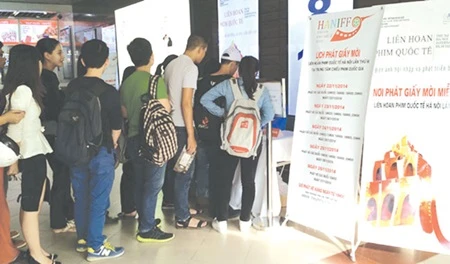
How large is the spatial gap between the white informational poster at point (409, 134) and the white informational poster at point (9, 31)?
795 cm

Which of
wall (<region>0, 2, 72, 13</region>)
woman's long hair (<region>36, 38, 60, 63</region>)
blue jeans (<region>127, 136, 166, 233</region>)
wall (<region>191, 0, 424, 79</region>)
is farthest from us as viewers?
wall (<region>0, 2, 72, 13</region>)

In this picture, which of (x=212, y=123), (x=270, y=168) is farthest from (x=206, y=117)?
(x=270, y=168)

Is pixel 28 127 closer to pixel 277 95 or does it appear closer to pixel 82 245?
pixel 82 245

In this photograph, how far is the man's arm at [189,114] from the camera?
113 inches

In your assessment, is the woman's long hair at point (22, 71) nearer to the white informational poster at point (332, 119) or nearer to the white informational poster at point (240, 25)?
the white informational poster at point (332, 119)

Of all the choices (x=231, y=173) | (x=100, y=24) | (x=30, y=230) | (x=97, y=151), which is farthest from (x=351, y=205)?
(x=100, y=24)

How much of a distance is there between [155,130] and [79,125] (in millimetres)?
449

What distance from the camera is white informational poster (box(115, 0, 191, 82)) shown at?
554cm

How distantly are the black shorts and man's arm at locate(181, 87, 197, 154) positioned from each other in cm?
93

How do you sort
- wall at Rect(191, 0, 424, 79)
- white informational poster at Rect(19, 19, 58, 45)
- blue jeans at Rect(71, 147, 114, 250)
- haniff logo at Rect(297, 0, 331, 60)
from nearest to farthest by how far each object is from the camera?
blue jeans at Rect(71, 147, 114, 250) → haniff logo at Rect(297, 0, 331, 60) → wall at Rect(191, 0, 424, 79) → white informational poster at Rect(19, 19, 58, 45)

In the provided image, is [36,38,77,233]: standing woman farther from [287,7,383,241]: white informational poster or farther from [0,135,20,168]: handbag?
[287,7,383,241]: white informational poster

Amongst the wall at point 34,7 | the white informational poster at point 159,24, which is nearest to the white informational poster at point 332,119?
the white informational poster at point 159,24

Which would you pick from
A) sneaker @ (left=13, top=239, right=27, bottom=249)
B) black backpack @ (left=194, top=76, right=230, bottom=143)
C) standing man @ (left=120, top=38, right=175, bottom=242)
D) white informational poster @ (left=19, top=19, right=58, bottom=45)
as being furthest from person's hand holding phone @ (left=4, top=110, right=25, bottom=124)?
white informational poster @ (left=19, top=19, right=58, bottom=45)

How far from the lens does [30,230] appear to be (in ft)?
7.93
